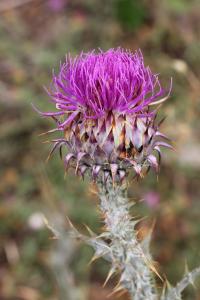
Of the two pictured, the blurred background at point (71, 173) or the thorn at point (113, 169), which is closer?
Answer: the thorn at point (113, 169)

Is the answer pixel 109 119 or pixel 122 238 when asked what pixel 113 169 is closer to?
pixel 109 119

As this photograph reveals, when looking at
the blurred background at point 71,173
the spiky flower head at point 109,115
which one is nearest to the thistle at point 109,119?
the spiky flower head at point 109,115

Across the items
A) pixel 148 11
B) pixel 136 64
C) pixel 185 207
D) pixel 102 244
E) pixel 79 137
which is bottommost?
pixel 185 207

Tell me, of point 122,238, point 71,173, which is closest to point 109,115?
point 122,238

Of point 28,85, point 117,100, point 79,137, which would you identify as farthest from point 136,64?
point 28,85

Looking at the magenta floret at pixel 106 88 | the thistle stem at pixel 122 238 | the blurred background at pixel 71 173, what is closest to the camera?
the magenta floret at pixel 106 88

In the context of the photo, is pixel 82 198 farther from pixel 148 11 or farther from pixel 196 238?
pixel 148 11

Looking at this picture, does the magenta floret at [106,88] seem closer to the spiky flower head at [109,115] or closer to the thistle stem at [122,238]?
the spiky flower head at [109,115]
